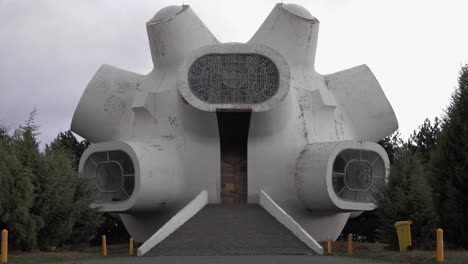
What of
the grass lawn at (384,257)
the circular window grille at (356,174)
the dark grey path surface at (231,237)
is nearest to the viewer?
the grass lawn at (384,257)

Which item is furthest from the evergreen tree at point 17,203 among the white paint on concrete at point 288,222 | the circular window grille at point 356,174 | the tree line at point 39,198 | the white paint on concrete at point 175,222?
the circular window grille at point 356,174

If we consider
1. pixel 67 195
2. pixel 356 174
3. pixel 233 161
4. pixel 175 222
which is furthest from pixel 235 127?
pixel 67 195

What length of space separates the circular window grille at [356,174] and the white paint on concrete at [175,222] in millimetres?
5356

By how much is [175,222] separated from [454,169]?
10698mm

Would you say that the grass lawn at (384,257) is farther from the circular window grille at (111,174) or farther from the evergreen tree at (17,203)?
the circular window grille at (111,174)

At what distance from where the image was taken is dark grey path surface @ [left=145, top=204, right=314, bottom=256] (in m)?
20.0

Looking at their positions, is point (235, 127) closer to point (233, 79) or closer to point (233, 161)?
point (233, 161)

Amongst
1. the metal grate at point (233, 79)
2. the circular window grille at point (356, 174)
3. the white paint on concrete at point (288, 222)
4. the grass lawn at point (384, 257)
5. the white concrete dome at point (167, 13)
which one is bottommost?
the grass lawn at point (384, 257)

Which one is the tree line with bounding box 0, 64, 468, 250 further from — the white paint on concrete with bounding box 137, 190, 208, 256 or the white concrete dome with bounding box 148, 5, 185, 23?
the white concrete dome with bounding box 148, 5, 185, 23

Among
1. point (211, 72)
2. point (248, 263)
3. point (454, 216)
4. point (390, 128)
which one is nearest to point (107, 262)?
point (248, 263)

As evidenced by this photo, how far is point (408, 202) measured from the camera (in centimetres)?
1995

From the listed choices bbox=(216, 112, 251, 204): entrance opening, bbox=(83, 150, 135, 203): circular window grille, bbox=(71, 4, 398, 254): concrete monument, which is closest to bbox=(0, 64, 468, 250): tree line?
bbox=(71, 4, 398, 254): concrete monument

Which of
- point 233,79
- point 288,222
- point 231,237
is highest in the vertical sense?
point 233,79

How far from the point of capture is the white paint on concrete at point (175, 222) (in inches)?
805
